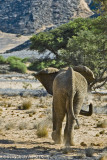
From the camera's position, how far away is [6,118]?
15500 mm

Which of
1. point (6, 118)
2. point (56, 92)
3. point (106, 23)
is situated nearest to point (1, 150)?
point (56, 92)

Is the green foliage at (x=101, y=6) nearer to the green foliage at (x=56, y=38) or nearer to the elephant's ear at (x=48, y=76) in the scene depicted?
the elephant's ear at (x=48, y=76)

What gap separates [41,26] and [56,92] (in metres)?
119

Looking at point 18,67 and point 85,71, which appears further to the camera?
point 18,67

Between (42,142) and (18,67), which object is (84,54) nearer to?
(42,142)

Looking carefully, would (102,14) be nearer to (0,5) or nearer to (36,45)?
(36,45)

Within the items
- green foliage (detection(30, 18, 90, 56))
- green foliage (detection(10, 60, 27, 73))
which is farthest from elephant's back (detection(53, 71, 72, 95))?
green foliage (detection(10, 60, 27, 73))

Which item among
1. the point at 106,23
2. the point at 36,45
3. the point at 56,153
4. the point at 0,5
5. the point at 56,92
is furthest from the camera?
the point at 0,5

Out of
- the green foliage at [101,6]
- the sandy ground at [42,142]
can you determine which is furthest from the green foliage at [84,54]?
the green foliage at [101,6]

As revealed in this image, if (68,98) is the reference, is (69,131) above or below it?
below

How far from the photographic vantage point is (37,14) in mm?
124625

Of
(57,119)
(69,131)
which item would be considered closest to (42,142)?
(57,119)

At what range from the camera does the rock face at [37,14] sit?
12556 cm

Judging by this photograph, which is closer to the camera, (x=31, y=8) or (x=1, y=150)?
(x=1, y=150)
